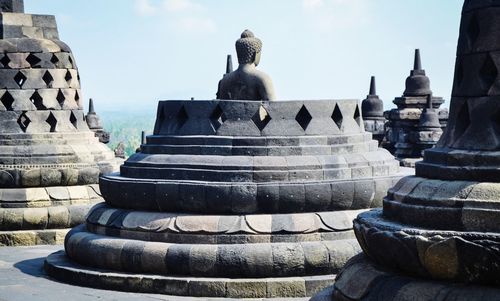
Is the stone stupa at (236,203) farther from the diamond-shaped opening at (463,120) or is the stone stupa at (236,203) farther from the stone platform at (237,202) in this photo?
the diamond-shaped opening at (463,120)

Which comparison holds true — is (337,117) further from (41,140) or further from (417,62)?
(417,62)

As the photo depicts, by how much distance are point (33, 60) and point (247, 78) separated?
4.14 m

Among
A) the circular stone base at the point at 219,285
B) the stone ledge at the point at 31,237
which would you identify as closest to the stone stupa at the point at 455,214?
the circular stone base at the point at 219,285

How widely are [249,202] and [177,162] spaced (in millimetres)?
893

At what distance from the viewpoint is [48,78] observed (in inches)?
501

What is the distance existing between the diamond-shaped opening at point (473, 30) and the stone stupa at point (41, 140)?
7.32 m

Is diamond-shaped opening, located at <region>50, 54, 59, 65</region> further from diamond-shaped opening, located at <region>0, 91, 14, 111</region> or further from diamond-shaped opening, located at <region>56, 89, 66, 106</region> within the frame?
diamond-shaped opening, located at <region>0, 91, 14, 111</region>

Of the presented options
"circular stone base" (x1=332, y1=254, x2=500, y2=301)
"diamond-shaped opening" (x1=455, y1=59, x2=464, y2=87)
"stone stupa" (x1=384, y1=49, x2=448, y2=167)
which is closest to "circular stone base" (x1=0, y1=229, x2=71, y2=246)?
"circular stone base" (x1=332, y1=254, x2=500, y2=301)

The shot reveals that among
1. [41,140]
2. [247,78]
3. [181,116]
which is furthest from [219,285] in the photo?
[41,140]

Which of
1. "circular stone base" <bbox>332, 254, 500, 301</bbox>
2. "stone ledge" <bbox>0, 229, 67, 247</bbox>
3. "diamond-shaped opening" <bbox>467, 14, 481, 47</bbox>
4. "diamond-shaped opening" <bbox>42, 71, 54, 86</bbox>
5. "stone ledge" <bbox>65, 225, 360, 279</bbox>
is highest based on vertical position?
"diamond-shaped opening" <bbox>467, 14, 481, 47</bbox>

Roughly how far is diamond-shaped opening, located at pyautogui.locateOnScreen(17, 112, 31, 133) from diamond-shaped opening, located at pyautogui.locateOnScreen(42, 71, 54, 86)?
519 mm

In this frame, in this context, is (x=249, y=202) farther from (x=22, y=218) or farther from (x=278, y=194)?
(x=22, y=218)

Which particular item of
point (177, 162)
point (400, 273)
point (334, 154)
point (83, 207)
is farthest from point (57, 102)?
point (400, 273)

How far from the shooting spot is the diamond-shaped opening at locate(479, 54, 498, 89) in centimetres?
541
